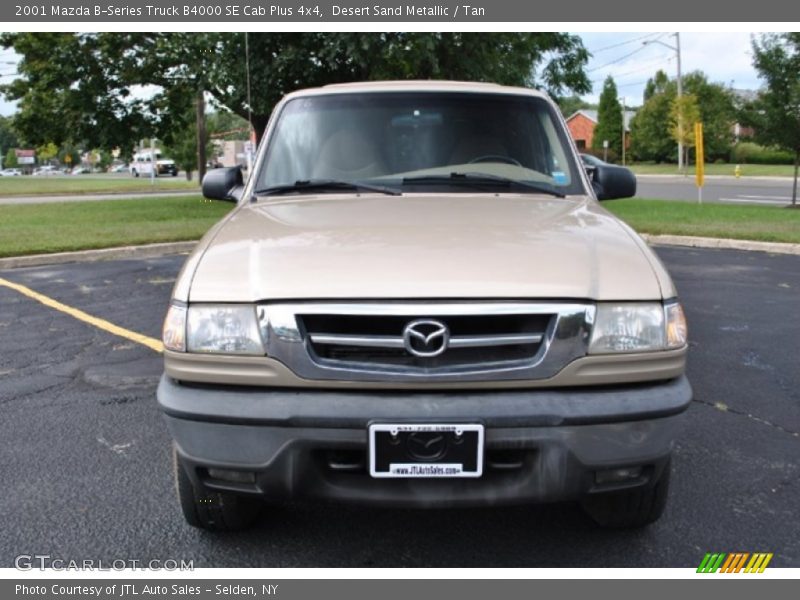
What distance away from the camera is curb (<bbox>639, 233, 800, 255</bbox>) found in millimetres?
10633

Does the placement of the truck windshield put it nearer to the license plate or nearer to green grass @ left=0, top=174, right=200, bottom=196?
the license plate

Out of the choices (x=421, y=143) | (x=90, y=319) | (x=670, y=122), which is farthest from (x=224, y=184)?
(x=670, y=122)

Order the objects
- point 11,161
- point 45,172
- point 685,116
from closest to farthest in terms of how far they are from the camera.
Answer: point 685,116 → point 45,172 → point 11,161

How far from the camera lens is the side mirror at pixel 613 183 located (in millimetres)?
3967

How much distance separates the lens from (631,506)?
9.03ft

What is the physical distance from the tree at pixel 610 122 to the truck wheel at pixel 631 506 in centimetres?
6827

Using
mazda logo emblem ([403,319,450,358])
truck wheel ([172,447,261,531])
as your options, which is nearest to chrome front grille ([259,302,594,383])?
mazda logo emblem ([403,319,450,358])

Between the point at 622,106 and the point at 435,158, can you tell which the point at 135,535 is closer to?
the point at 435,158

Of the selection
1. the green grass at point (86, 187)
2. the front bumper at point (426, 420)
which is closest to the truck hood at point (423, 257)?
the front bumper at point (426, 420)

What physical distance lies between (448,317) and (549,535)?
3.51ft

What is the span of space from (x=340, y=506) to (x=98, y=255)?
30.3ft

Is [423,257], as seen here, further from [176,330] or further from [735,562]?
[735,562]

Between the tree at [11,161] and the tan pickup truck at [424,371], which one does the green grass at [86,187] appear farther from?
the tree at [11,161]

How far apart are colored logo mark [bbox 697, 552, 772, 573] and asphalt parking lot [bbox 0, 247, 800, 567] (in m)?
0.03
